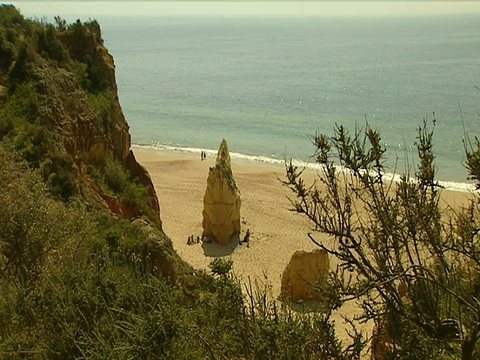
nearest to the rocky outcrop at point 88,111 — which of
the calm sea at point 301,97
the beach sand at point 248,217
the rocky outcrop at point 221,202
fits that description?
the beach sand at point 248,217

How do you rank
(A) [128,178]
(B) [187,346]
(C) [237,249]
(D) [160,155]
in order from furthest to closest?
(D) [160,155] → (C) [237,249] → (A) [128,178] → (B) [187,346]

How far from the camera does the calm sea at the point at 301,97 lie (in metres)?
49.8

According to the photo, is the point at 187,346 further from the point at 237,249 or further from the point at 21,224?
the point at 237,249

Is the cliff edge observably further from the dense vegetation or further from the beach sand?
the beach sand

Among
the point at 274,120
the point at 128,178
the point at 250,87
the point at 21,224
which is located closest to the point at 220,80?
the point at 250,87

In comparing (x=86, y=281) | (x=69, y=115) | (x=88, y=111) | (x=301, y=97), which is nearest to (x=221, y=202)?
(x=88, y=111)

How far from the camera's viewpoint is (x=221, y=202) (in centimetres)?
2458

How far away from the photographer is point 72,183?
42.8 feet

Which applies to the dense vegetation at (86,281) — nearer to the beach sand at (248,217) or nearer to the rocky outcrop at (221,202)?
the beach sand at (248,217)

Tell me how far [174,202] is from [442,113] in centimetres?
3203

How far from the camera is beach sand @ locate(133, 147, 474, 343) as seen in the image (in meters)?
22.3

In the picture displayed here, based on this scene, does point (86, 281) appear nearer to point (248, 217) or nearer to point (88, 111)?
point (88, 111)

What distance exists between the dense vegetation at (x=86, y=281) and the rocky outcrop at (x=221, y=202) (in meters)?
8.24

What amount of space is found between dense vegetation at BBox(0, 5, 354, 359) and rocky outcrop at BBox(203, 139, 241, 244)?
8.24m
